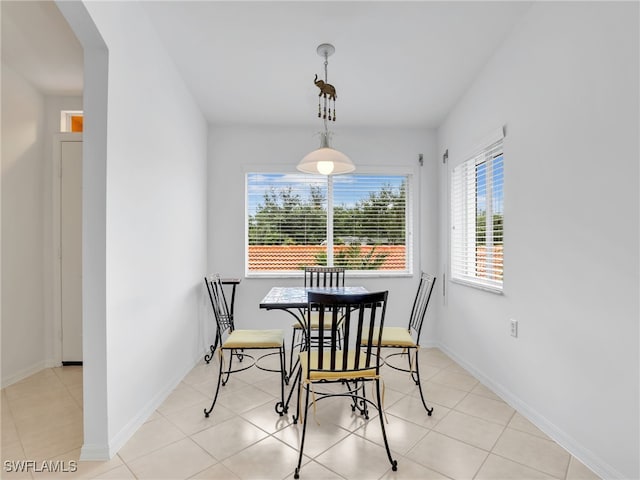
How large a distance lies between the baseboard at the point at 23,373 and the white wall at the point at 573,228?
13.2 feet

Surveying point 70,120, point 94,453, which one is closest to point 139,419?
point 94,453

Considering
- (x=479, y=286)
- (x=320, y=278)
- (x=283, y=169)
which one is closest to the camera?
(x=479, y=286)

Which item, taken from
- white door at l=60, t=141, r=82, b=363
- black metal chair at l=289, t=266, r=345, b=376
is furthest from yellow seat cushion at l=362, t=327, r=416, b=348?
white door at l=60, t=141, r=82, b=363

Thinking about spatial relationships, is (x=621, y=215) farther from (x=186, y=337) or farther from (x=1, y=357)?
(x=1, y=357)

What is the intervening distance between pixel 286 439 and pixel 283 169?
2871mm

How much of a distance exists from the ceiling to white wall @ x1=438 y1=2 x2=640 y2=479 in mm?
417

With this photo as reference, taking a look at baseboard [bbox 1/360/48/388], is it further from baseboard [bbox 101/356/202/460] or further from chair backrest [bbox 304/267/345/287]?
chair backrest [bbox 304/267/345/287]

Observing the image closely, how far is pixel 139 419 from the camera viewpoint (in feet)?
7.07

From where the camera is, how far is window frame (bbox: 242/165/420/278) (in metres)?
4.01

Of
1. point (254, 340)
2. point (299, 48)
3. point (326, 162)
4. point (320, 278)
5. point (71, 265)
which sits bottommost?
point (254, 340)

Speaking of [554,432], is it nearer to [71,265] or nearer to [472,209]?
[472,209]

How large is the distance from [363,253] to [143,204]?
256 cm

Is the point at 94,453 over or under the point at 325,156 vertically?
under

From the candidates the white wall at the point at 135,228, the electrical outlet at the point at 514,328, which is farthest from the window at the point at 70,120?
the electrical outlet at the point at 514,328
